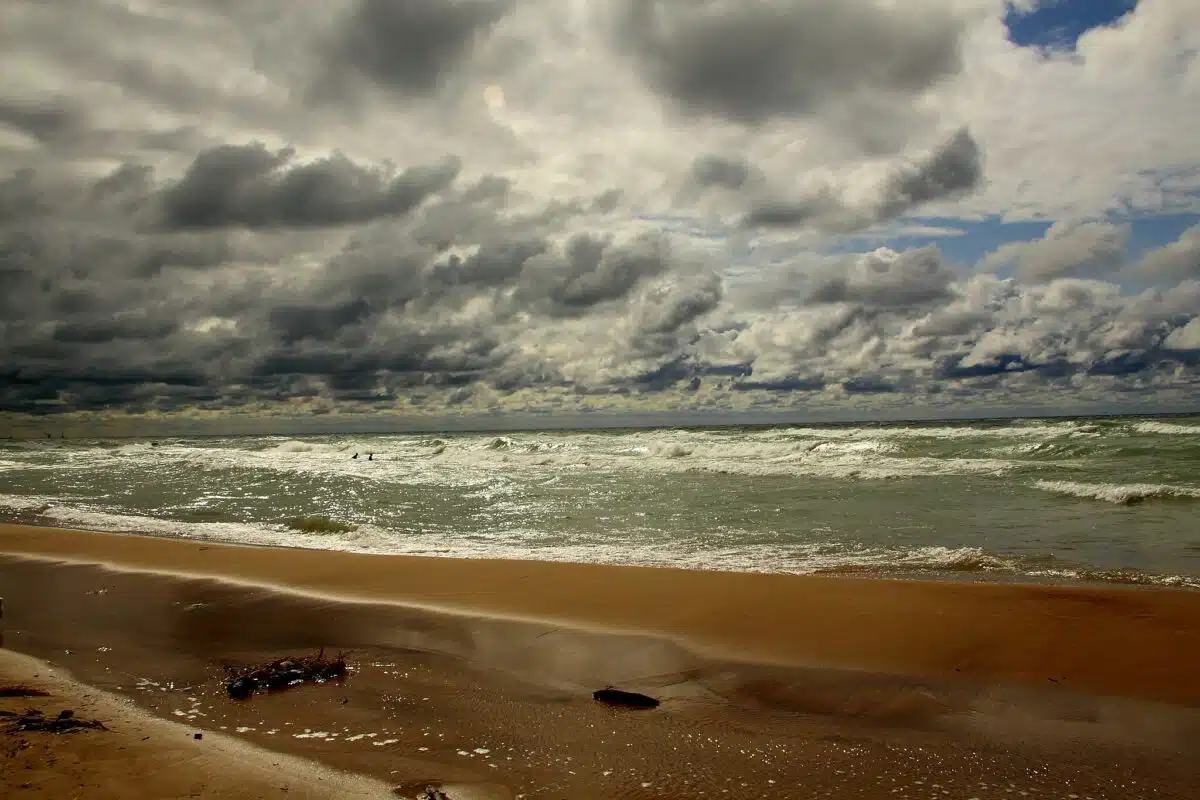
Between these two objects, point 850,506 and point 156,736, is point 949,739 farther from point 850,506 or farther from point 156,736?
point 850,506

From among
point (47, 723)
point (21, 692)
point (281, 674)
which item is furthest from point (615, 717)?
point (21, 692)

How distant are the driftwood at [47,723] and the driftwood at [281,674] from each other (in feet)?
2.75

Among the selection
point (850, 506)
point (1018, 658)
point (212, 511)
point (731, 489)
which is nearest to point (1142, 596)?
point (1018, 658)

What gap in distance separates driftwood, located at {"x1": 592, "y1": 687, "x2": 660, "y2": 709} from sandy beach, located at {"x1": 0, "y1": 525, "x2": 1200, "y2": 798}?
4.1 inches

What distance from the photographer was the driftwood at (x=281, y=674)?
482 cm

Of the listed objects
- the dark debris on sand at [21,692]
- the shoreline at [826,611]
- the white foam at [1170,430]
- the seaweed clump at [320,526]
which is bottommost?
the seaweed clump at [320,526]

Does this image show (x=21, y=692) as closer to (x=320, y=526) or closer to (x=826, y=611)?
(x=826, y=611)

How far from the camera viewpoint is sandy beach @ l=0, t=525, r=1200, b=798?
3654 mm

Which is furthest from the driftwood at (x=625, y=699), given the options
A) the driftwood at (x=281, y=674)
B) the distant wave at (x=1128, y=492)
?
the distant wave at (x=1128, y=492)

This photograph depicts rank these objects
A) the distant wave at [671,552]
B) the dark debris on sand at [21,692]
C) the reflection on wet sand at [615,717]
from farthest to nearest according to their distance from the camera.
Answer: the distant wave at [671,552], the dark debris on sand at [21,692], the reflection on wet sand at [615,717]

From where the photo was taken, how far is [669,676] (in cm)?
530

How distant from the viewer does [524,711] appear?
4.53m

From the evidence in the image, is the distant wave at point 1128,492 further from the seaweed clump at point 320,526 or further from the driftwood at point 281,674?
the driftwood at point 281,674

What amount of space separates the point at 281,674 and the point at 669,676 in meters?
2.75
